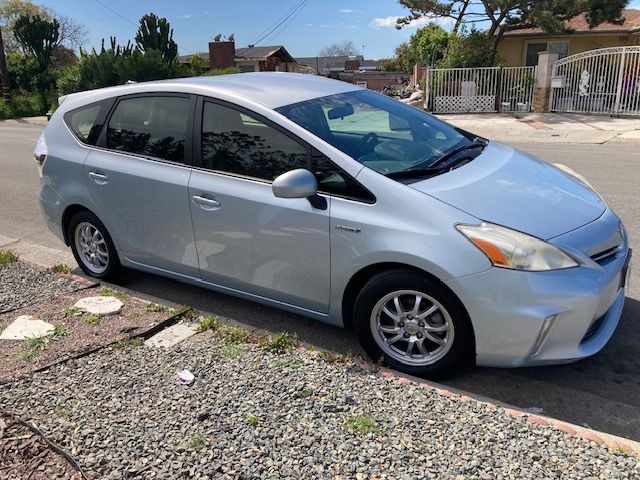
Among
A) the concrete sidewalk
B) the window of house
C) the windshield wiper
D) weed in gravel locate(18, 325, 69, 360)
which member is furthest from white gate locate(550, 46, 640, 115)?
weed in gravel locate(18, 325, 69, 360)

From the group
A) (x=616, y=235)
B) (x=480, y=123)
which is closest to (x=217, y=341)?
(x=616, y=235)

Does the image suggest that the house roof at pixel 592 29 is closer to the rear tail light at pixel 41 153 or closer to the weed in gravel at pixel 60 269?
the rear tail light at pixel 41 153

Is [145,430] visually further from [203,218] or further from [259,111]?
[259,111]

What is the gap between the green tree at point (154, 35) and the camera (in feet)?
104

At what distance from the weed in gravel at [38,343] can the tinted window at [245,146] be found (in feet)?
4.78

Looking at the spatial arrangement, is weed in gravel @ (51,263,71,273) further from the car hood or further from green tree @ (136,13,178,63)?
green tree @ (136,13,178,63)

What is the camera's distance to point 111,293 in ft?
14.9

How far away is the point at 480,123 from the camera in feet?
58.2

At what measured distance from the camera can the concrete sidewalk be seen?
46.9 feet

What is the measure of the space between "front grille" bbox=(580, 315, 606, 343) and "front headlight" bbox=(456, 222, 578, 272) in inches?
15.7

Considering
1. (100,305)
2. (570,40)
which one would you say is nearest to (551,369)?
(100,305)

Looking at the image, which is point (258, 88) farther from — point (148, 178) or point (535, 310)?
point (535, 310)

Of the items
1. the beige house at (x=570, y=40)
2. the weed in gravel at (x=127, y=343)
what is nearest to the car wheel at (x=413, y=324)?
the weed in gravel at (x=127, y=343)

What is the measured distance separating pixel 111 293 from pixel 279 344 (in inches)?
68.0
